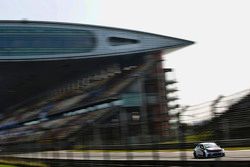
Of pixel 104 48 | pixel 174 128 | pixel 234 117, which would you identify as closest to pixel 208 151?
pixel 174 128

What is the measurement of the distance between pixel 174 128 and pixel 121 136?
197 inches

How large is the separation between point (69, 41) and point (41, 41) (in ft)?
16.3

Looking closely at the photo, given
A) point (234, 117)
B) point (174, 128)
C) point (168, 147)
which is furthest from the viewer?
point (168, 147)

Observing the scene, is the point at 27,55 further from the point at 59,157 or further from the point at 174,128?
the point at 174,128

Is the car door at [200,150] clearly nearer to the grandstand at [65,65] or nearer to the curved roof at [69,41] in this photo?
the grandstand at [65,65]

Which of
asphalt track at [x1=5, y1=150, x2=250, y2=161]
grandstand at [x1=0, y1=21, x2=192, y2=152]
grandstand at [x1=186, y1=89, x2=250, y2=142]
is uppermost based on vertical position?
grandstand at [x1=0, y1=21, x2=192, y2=152]

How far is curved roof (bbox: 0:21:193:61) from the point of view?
279 feet

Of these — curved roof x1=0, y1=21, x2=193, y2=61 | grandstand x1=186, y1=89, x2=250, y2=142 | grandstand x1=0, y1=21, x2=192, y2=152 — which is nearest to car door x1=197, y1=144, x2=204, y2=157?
grandstand x1=186, y1=89, x2=250, y2=142

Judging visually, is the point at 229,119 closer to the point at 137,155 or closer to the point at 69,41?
the point at 137,155

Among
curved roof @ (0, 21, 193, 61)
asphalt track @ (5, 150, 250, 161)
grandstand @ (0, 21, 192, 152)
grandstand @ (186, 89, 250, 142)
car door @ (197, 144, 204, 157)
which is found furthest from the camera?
curved roof @ (0, 21, 193, 61)

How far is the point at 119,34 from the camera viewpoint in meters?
95.4

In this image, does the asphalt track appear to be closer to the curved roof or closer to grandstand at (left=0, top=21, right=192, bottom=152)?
grandstand at (left=0, top=21, right=192, bottom=152)

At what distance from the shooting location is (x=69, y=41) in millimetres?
89812

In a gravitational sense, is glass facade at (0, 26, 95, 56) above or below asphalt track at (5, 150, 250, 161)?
above
